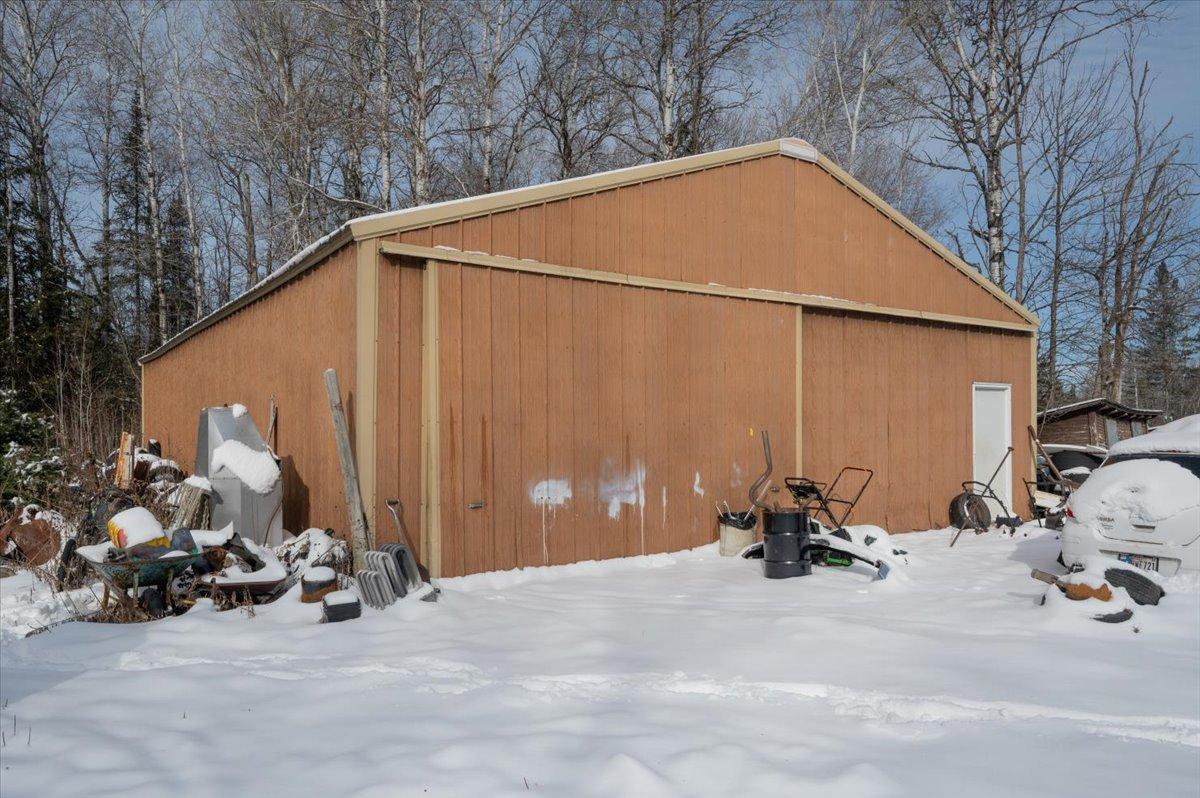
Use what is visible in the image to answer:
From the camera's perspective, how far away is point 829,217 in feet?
33.0

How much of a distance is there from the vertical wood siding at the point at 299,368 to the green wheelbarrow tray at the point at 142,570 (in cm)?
148

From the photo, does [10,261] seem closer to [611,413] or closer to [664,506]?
[611,413]

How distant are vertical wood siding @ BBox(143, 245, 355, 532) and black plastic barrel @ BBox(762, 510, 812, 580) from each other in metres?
3.83

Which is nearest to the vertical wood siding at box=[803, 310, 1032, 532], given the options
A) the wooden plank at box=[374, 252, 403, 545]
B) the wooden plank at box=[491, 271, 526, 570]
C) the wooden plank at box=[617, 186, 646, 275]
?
the wooden plank at box=[617, 186, 646, 275]

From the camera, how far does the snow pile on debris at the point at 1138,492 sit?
606 cm

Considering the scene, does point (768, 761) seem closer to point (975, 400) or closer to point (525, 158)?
point (975, 400)

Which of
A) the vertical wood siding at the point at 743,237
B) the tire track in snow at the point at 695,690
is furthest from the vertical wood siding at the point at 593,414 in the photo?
the tire track in snow at the point at 695,690

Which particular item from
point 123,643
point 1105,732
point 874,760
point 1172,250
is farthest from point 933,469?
point 1172,250

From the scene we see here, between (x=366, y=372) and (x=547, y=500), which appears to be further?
(x=547, y=500)

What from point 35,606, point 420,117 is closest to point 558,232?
point 35,606

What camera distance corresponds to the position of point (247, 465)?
284 inches

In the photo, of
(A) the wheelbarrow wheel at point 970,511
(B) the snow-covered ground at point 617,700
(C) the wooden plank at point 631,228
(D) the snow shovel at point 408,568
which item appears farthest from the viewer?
(A) the wheelbarrow wheel at point 970,511

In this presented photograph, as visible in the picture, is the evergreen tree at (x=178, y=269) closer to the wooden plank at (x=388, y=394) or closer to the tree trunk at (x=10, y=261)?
the tree trunk at (x=10, y=261)

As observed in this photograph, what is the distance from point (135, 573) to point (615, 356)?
4.51 m
